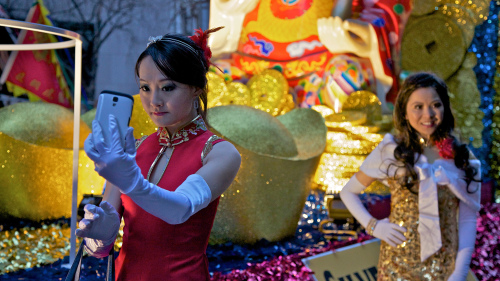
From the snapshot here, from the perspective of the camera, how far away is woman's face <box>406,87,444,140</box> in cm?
195

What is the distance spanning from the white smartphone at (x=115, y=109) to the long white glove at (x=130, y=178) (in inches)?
0.5

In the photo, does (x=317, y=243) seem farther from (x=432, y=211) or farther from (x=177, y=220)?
(x=177, y=220)

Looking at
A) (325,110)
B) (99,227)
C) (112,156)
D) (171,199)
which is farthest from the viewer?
(325,110)

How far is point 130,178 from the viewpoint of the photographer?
77 centimetres

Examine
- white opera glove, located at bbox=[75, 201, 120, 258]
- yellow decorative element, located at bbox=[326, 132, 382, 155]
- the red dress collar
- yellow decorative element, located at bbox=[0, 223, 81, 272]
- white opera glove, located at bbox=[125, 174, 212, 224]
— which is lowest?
yellow decorative element, located at bbox=[0, 223, 81, 272]

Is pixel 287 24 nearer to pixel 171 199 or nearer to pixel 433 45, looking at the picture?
pixel 433 45

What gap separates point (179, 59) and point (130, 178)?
1.33ft

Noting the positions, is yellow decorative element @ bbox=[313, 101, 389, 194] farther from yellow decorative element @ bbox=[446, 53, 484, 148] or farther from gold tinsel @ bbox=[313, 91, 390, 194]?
yellow decorative element @ bbox=[446, 53, 484, 148]

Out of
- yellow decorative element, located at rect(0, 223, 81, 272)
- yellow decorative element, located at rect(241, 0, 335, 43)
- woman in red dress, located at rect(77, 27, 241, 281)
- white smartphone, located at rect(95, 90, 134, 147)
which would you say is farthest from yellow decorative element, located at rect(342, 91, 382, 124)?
white smartphone, located at rect(95, 90, 134, 147)

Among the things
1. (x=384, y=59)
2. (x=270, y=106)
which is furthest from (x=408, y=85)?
(x=384, y=59)

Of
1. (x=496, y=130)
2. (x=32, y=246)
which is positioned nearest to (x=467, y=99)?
(x=496, y=130)

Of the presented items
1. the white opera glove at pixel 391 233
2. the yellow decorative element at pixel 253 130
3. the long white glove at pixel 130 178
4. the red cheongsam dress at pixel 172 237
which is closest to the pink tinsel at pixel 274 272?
the white opera glove at pixel 391 233

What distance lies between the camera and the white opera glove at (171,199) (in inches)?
31.9

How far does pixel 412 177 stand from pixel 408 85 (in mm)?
389
